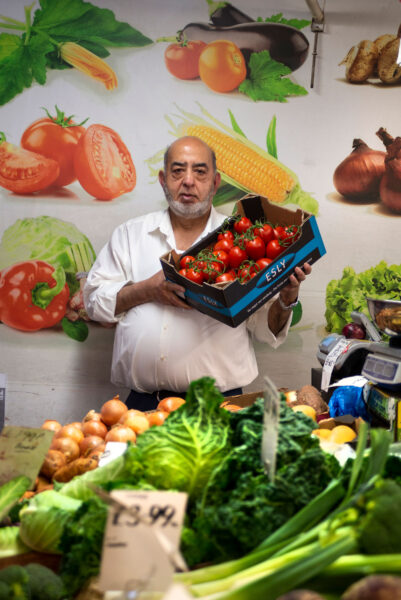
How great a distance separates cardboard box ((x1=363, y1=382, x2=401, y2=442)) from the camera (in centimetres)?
184

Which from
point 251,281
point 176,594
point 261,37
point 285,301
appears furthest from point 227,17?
point 176,594

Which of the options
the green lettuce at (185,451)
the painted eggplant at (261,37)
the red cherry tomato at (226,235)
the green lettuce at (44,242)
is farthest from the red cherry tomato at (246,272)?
the painted eggplant at (261,37)

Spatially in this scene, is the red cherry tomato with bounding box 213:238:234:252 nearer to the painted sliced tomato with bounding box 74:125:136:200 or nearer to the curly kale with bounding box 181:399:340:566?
the painted sliced tomato with bounding box 74:125:136:200

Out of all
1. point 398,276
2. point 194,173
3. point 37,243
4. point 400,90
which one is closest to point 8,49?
point 37,243

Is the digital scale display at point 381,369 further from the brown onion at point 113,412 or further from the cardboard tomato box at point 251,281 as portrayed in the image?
the brown onion at point 113,412

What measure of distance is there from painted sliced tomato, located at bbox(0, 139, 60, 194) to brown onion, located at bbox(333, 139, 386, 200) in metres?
1.96

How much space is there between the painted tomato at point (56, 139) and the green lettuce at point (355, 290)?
2.00 m

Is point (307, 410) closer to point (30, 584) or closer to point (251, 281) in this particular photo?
point (251, 281)

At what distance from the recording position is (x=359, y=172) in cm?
387

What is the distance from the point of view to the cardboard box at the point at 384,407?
1836 millimetres

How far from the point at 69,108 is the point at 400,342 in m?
2.79

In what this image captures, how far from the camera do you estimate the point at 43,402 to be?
383 cm

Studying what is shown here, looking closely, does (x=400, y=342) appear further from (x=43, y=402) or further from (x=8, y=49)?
(x=8, y=49)

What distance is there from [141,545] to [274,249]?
191cm
